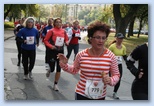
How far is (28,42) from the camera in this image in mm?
4176

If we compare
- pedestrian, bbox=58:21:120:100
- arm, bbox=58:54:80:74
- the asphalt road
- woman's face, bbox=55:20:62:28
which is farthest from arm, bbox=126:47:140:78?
woman's face, bbox=55:20:62:28

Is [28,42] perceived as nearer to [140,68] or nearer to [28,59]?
[28,59]

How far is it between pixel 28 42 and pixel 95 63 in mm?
1957

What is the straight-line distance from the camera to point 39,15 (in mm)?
3818

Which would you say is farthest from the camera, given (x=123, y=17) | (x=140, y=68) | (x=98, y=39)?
(x=123, y=17)

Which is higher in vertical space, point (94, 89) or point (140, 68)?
point (140, 68)

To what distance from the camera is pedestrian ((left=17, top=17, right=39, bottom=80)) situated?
4.09 metres

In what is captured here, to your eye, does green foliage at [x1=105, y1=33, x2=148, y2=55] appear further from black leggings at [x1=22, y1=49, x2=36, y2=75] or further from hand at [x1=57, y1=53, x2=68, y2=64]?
black leggings at [x1=22, y1=49, x2=36, y2=75]

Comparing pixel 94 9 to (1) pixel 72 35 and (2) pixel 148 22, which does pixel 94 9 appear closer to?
(2) pixel 148 22

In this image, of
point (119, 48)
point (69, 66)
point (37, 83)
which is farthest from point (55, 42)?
point (69, 66)

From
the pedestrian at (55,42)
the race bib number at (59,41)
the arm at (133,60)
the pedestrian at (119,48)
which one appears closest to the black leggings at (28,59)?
the pedestrian at (55,42)

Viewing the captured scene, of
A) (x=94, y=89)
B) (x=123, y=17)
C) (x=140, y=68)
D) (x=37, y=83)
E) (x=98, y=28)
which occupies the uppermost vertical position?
(x=123, y=17)

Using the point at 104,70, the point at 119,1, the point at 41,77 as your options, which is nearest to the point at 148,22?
the point at 119,1

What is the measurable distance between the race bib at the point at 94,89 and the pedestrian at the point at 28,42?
1.71 m
